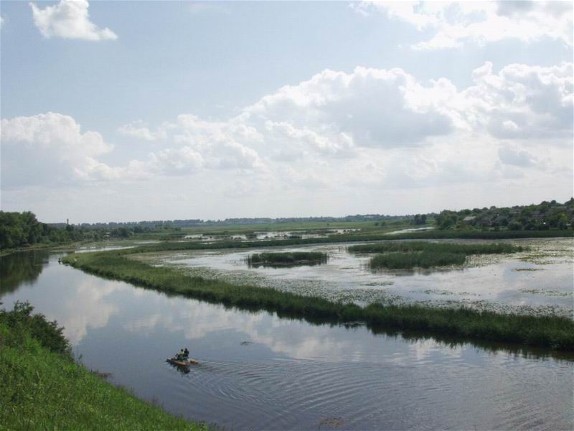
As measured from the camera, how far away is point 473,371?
59.8 ft

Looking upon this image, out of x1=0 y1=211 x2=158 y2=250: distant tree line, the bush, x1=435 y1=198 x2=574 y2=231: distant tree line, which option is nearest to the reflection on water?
x1=0 y1=211 x2=158 y2=250: distant tree line

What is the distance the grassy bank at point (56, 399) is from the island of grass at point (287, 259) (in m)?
41.0

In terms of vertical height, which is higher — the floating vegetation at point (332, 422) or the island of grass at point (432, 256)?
the island of grass at point (432, 256)

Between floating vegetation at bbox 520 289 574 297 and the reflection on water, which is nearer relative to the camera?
floating vegetation at bbox 520 289 574 297

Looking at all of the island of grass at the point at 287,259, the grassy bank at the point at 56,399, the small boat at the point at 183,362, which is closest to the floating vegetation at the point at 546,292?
the small boat at the point at 183,362

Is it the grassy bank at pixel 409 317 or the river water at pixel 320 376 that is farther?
the grassy bank at pixel 409 317

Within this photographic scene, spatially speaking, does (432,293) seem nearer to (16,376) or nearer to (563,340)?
(563,340)

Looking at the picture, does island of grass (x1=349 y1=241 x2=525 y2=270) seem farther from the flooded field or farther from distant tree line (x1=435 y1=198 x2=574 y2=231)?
distant tree line (x1=435 y1=198 x2=574 y2=231)

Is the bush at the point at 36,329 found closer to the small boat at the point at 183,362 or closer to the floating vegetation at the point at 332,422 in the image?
the small boat at the point at 183,362

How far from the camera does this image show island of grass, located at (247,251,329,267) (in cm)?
5870

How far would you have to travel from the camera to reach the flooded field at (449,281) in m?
29.9

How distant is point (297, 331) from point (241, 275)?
21556 millimetres

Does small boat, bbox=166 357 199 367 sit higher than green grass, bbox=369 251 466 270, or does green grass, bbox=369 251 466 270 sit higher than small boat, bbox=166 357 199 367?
green grass, bbox=369 251 466 270

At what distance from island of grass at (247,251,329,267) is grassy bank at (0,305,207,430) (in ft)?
134
